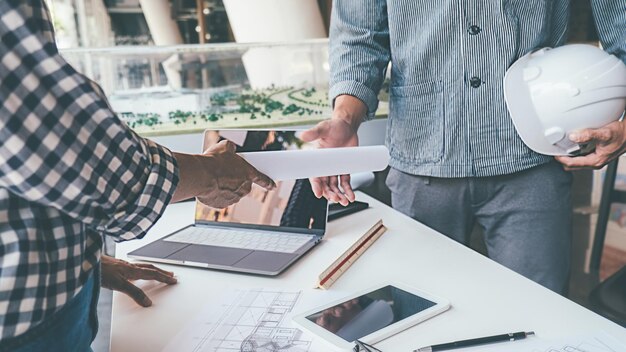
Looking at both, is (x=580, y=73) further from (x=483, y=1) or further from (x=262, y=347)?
(x=262, y=347)

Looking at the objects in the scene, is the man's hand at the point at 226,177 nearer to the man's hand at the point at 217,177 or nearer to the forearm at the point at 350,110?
Answer: the man's hand at the point at 217,177

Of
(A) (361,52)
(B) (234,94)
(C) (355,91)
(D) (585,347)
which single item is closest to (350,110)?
(C) (355,91)

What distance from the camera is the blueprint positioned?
2.28 feet

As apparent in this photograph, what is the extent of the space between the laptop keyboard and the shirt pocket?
0.34m

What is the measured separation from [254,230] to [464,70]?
595mm

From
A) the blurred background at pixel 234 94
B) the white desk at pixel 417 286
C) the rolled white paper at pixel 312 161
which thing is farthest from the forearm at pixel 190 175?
the blurred background at pixel 234 94

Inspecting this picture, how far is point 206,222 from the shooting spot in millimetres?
1245

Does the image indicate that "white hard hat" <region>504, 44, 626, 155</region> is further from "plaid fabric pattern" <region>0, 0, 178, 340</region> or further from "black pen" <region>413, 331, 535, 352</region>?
"plaid fabric pattern" <region>0, 0, 178, 340</region>

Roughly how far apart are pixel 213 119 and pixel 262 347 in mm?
1407

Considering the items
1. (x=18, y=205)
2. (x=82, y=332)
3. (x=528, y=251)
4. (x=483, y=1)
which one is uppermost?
(x=483, y=1)

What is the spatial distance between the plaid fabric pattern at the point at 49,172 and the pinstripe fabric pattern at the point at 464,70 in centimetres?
81

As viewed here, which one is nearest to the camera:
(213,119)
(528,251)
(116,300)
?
(116,300)

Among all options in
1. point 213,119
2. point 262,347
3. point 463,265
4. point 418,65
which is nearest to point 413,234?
point 463,265

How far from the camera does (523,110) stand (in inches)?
44.9
